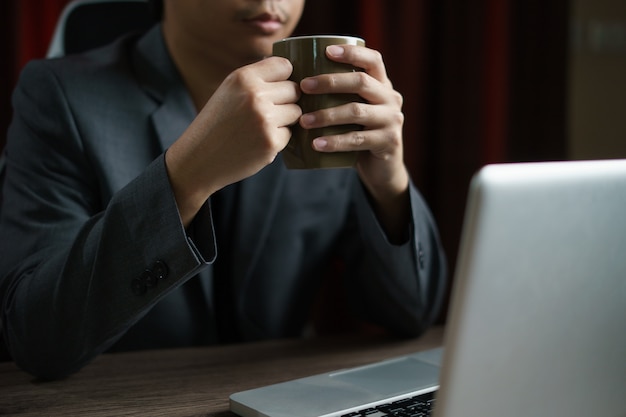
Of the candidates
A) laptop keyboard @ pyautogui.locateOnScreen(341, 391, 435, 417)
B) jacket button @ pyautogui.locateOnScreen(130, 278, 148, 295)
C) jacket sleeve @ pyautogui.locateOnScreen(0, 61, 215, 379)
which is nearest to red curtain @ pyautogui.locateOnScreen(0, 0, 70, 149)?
jacket sleeve @ pyautogui.locateOnScreen(0, 61, 215, 379)

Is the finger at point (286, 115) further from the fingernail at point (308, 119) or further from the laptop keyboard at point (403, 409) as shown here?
the laptop keyboard at point (403, 409)

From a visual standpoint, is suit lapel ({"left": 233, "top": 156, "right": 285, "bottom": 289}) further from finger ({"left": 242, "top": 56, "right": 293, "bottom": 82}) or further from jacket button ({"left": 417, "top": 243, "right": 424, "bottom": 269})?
finger ({"left": 242, "top": 56, "right": 293, "bottom": 82})

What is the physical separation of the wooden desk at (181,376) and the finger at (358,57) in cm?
37

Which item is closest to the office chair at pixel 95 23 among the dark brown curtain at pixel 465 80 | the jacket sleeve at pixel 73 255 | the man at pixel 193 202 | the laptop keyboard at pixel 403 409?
the man at pixel 193 202

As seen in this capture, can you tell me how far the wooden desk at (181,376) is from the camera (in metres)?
0.71

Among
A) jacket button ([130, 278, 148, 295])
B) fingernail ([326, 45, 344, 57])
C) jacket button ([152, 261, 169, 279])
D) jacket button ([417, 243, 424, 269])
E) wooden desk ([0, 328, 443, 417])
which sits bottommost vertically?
wooden desk ([0, 328, 443, 417])

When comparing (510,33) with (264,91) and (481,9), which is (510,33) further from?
(264,91)

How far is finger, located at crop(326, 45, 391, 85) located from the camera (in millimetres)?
742

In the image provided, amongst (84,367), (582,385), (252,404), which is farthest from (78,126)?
(582,385)

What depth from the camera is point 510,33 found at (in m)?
1.89

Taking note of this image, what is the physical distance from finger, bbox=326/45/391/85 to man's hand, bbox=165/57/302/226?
51 mm

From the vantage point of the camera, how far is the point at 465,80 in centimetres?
183

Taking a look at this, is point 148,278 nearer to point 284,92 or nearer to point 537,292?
point 284,92

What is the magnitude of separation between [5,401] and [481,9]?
5.02 feet
